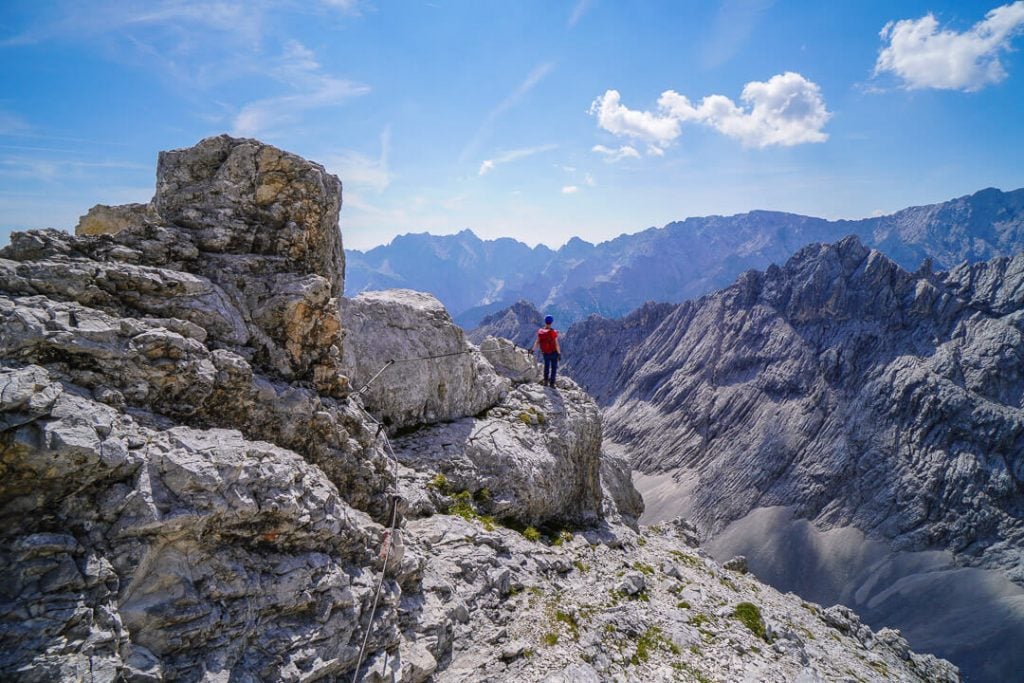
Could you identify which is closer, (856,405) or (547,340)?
(547,340)

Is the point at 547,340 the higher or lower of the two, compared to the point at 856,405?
higher

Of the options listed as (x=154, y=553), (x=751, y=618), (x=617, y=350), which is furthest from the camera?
(x=617, y=350)

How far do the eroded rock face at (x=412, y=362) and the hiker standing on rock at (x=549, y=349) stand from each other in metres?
3.32

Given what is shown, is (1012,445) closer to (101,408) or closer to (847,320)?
(847,320)

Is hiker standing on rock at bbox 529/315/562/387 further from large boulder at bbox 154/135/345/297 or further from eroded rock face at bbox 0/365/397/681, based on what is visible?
eroded rock face at bbox 0/365/397/681

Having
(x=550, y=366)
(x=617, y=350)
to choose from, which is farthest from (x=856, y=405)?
(x=550, y=366)

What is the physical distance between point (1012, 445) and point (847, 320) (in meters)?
45.8

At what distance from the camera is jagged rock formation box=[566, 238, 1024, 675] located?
97500 millimetres

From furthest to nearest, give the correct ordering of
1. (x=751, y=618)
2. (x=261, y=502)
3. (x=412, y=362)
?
(x=412, y=362)
(x=751, y=618)
(x=261, y=502)

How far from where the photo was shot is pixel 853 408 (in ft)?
393

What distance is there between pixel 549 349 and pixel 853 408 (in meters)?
122

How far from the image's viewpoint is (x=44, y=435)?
24.5ft

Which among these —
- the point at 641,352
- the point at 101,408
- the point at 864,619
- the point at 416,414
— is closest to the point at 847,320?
the point at 641,352

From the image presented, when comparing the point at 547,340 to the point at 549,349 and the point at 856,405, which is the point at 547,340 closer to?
the point at 549,349
